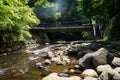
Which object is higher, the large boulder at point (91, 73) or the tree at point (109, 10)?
the tree at point (109, 10)

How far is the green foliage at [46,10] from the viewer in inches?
1705

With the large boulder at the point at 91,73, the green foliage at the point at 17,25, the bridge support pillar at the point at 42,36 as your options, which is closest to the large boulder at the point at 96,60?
the large boulder at the point at 91,73

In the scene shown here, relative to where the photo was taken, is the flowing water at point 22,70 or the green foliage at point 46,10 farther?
the green foliage at point 46,10

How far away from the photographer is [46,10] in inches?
1715

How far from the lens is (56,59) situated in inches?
619

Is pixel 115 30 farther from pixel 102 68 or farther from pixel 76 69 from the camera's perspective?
pixel 102 68

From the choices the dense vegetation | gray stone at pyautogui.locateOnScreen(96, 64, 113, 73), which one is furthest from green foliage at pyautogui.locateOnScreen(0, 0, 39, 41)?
gray stone at pyautogui.locateOnScreen(96, 64, 113, 73)

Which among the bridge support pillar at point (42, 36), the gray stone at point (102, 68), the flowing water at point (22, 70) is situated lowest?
the bridge support pillar at point (42, 36)

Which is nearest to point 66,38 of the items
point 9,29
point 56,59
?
point 9,29

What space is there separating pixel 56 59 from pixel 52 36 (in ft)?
Result: 85.5

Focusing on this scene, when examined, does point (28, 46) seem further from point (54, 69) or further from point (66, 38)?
point (66, 38)

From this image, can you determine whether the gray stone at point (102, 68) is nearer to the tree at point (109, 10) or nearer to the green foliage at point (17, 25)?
the tree at point (109, 10)

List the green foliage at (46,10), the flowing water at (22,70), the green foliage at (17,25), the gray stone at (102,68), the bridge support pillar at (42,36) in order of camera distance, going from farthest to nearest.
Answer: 1. the green foliage at (46,10)
2. the bridge support pillar at (42,36)
3. the green foliage at (17,25)
4. the flowing water at (22,70)
5. the gray stone at (102,68)

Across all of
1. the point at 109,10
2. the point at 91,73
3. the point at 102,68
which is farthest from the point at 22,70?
the point at 109,10
